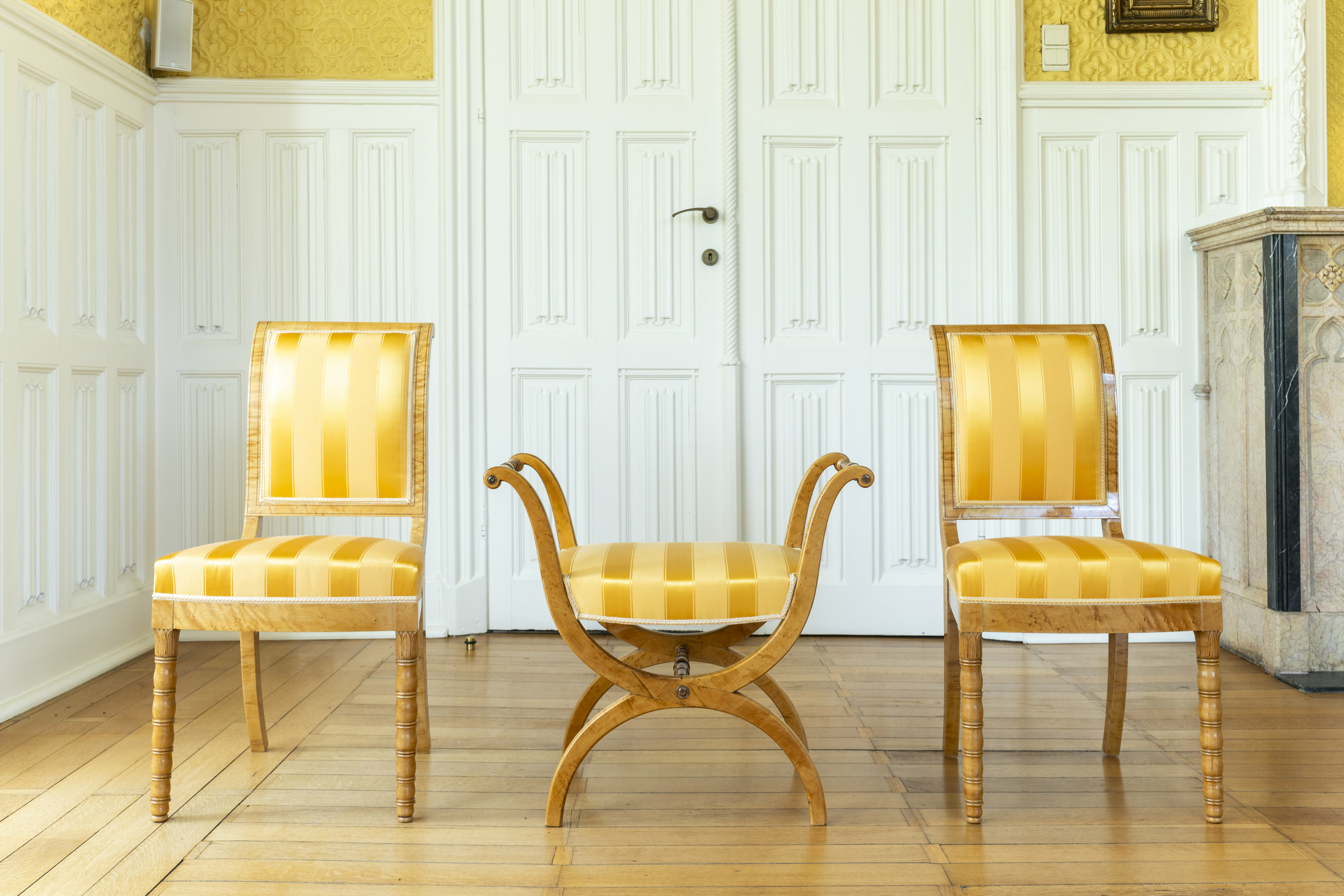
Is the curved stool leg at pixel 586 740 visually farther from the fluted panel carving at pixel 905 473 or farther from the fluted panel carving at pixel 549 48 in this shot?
the fluted panel carving at pixel 549 48

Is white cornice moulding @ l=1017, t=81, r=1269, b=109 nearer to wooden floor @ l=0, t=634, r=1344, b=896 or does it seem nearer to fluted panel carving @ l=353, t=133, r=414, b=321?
wooden floor @ l=0, t=634, r=1344, b=896

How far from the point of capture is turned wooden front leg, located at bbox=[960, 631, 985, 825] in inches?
69.3

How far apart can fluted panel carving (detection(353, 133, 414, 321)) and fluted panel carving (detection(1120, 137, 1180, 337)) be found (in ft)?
7.74

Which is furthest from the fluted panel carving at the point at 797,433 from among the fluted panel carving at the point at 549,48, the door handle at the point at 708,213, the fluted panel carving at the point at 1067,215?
the fluted panel carving at the point at 549,48

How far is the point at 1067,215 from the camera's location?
324cm

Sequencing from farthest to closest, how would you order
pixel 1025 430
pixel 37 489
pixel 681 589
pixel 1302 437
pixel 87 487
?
pixel 87 487, pixel 1302 437, pixel 37 489, pixel 1025 430, pixel 681 589

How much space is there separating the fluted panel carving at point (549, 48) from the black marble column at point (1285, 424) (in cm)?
217

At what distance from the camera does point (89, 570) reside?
9.45 ft

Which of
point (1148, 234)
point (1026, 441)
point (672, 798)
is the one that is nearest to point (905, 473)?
point (1148, 234)

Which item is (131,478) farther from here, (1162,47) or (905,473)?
(1162,47)

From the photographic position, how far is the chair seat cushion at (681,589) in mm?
1713

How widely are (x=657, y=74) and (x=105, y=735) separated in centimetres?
249

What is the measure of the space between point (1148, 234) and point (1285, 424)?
2.67 feet

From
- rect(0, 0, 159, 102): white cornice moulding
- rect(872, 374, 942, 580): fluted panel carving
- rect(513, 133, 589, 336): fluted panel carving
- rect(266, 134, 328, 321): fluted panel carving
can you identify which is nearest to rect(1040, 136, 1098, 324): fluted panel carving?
A: rect(872, 374, 942, 580): fluted panel carving
